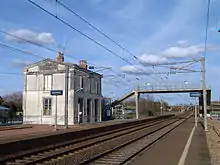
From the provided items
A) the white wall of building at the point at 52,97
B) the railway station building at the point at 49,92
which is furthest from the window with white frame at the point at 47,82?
the white wall of building at the point at 52,97

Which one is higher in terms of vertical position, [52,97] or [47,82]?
[47,82]

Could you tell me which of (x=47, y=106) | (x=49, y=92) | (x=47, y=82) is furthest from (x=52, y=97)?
(x=47, y=82)

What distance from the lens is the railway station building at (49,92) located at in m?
46.9

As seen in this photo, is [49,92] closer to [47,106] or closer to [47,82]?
[47,82]

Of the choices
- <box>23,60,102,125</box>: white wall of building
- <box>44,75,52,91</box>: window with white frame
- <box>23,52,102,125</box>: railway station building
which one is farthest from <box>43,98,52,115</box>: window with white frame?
<box>44,75,52,91</box>: window with white frame

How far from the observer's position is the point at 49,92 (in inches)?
1892

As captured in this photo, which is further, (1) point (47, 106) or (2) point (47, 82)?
(2) point (47, 82)

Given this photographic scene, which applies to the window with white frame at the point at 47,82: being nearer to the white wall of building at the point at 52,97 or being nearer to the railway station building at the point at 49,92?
the railway station building at the point at 49,92

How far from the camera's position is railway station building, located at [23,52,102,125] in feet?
154

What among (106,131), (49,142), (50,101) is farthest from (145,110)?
(49,142)

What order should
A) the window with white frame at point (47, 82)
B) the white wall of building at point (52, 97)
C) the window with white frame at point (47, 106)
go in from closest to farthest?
the white wall of building at point (52, 97)
the window with white frame at point (47, 106)
the window with white frame at point (47, 82)

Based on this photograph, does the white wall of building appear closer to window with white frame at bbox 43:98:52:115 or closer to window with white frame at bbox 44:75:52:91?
window with white frame at bbox 44:75:52:91

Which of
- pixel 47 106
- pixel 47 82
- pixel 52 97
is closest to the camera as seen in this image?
pixel 52 97

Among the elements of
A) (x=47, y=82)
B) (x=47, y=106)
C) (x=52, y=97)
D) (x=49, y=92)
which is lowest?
(x=47, y=106)
